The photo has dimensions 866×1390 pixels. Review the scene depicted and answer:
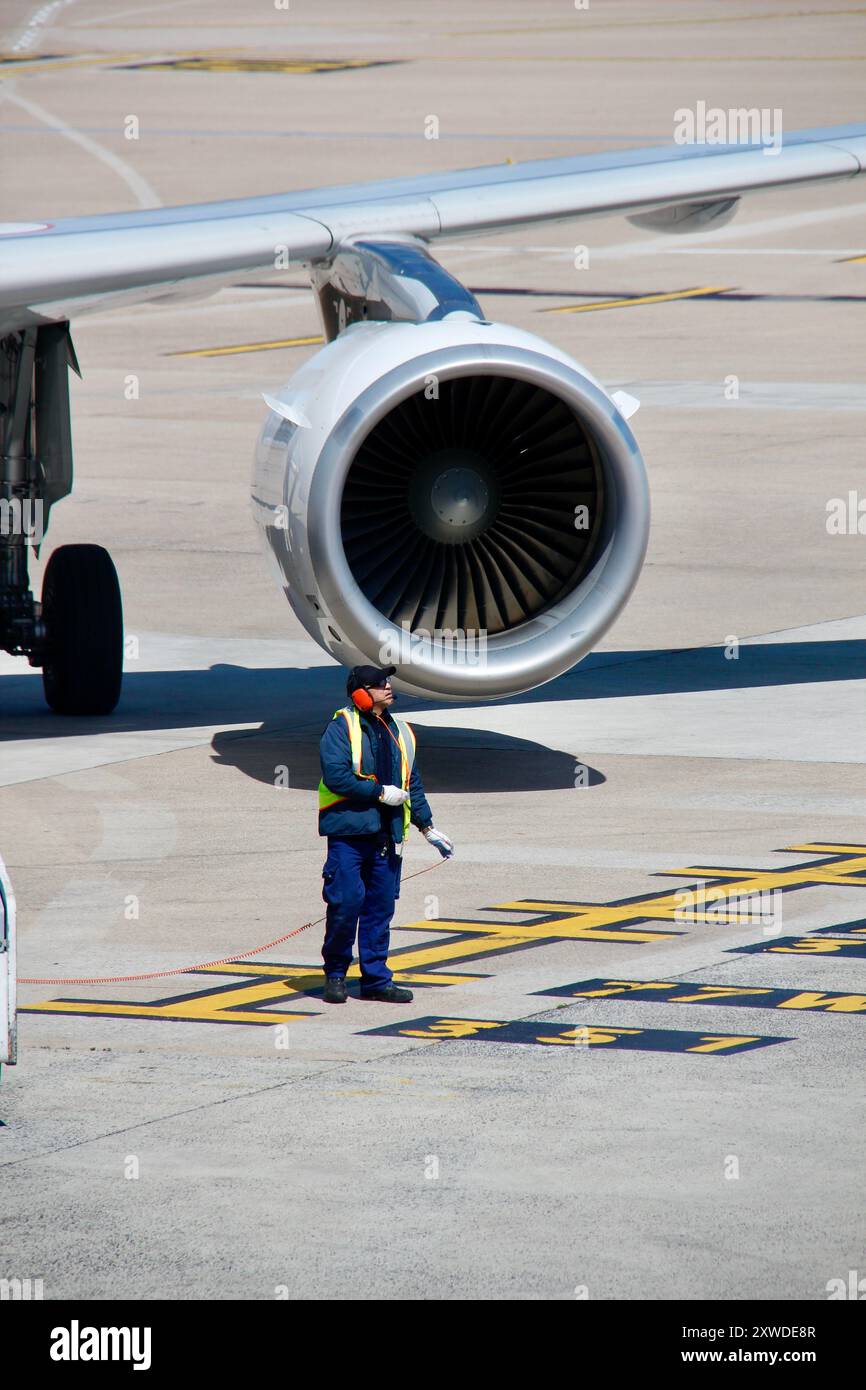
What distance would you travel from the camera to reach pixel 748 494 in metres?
26.9

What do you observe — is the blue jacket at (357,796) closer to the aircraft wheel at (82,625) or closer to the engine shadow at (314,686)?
the engine shadow at (314,686)

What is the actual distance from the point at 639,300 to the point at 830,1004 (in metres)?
31.5

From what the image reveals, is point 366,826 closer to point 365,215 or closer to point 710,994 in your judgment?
point 710,994

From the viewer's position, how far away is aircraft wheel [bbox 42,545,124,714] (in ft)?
59.1

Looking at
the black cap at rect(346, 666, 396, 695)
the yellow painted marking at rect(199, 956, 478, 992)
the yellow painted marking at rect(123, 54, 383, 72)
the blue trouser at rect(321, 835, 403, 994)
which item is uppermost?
the yellow painted marking at rect(123, 54, 383, 72)

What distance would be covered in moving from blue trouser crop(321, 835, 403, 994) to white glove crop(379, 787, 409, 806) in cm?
20

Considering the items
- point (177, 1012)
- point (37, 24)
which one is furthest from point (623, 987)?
point (37, 24)

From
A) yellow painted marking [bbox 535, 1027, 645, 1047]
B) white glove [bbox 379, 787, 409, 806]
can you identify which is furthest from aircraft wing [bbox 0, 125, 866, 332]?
yellow painted marking [bbox 535, 1027, 645, 1047]

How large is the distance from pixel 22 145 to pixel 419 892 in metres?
50.6

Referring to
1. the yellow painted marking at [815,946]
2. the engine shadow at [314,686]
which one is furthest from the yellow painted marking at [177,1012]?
the engine shadow at [314,686]

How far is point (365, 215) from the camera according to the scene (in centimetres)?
1692

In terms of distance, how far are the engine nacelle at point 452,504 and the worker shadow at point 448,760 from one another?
0.80 metres

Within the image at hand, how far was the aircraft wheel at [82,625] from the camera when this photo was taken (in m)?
18.0

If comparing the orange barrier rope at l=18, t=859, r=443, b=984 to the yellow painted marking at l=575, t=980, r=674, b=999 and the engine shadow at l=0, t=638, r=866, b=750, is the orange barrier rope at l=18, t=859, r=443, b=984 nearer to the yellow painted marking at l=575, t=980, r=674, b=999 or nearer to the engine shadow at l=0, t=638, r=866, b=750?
the yellow painted marking at l=575, t=980, r=674, b=999
